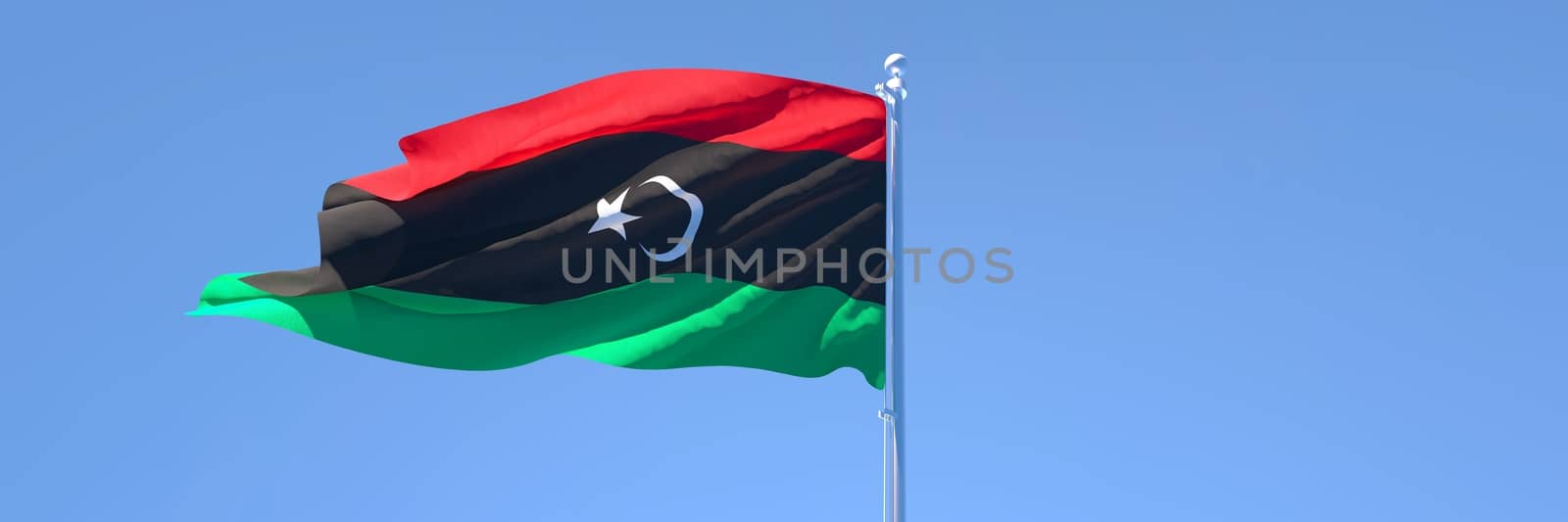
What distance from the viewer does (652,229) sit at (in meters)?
11.2

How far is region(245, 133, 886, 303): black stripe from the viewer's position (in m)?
10.7

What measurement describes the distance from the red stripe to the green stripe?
1176 mm

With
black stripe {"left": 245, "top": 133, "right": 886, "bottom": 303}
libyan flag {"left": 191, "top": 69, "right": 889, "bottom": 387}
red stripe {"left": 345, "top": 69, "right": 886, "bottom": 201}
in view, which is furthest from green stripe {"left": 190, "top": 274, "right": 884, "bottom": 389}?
red stripe {"left": 345, "top": 69, "right": 886, "bottom": 201}

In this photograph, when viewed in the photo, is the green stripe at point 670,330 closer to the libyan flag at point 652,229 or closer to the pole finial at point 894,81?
the libyan flag at point 652,229

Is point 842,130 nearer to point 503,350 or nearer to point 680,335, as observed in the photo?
point 680,335

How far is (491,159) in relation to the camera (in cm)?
1081

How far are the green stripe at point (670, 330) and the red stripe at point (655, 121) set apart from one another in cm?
118

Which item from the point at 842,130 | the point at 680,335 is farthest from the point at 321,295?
the point at 842,130

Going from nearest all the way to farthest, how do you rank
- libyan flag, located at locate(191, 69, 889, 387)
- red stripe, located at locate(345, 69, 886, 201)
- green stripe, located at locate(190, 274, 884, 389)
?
red stripe, located at locate(345, 69, 886, 201), libyan flag, located at locate(191, 69, 889, 387), green stripe, located at locate(190, 274, 884, 389)

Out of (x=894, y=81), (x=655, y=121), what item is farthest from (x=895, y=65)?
(x=655, y=121)

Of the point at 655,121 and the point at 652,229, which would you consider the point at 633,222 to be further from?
the point at 655,121

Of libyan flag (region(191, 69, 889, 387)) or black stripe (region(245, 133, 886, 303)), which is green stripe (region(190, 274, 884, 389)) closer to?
libyan flag (region(191, 69, 889, 387))

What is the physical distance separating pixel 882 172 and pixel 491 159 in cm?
350

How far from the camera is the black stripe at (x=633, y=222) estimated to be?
421 inches
